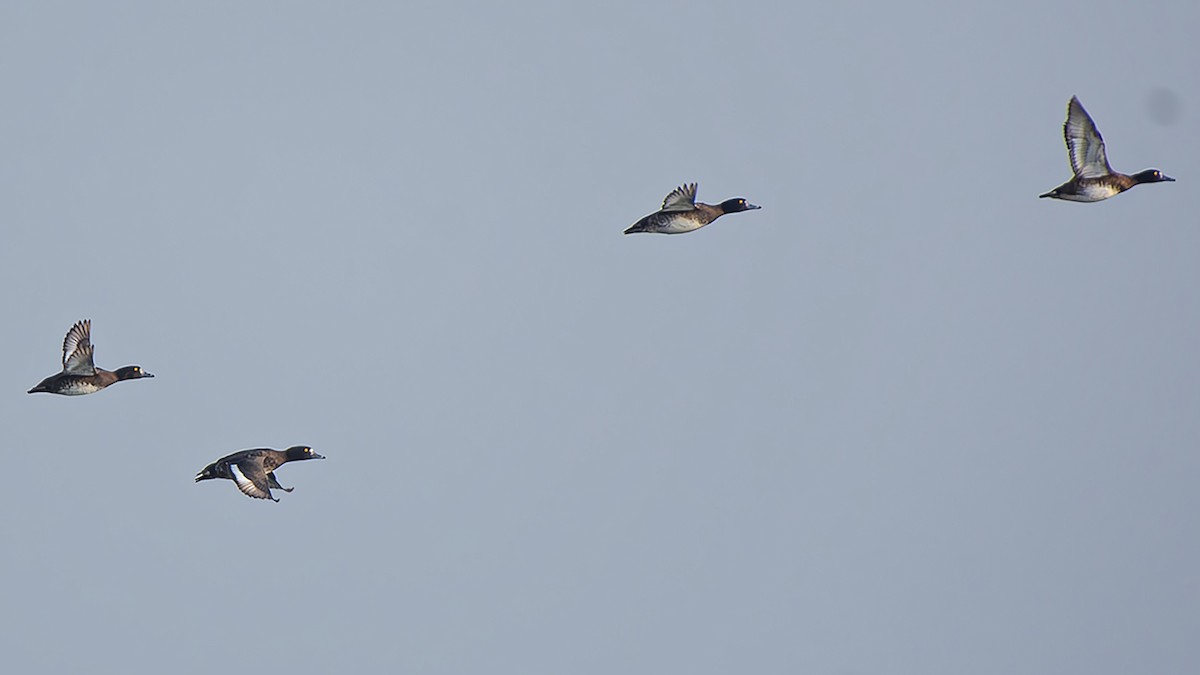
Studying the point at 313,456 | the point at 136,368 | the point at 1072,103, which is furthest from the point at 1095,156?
the point at 136,368

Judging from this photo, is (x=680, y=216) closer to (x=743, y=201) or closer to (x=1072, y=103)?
(x=743, y=201)

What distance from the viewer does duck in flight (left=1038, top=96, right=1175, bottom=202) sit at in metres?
57.9

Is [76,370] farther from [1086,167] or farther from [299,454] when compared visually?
[1086,167]

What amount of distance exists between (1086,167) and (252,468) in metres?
25.8

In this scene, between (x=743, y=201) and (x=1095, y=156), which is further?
(x=743, y=201)

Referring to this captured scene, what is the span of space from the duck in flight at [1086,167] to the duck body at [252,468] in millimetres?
23818

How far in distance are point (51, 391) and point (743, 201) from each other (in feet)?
73.2

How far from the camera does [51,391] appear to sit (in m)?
61.1

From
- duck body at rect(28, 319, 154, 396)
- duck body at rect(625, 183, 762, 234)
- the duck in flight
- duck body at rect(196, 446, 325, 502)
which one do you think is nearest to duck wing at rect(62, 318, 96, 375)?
duck body at rect(28, 319, 154, 396)

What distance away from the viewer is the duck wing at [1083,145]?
189 feet

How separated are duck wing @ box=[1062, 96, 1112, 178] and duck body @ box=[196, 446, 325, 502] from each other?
951 inches

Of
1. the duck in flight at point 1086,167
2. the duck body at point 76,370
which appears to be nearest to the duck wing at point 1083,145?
the duck in flight at point 1086,167

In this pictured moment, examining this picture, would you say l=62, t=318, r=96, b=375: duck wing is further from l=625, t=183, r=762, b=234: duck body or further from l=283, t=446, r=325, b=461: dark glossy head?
l=625, t=183, r=762, b=234: duck body

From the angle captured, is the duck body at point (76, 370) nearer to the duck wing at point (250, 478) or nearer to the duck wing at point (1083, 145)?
the duck wing at point (250, 478)
